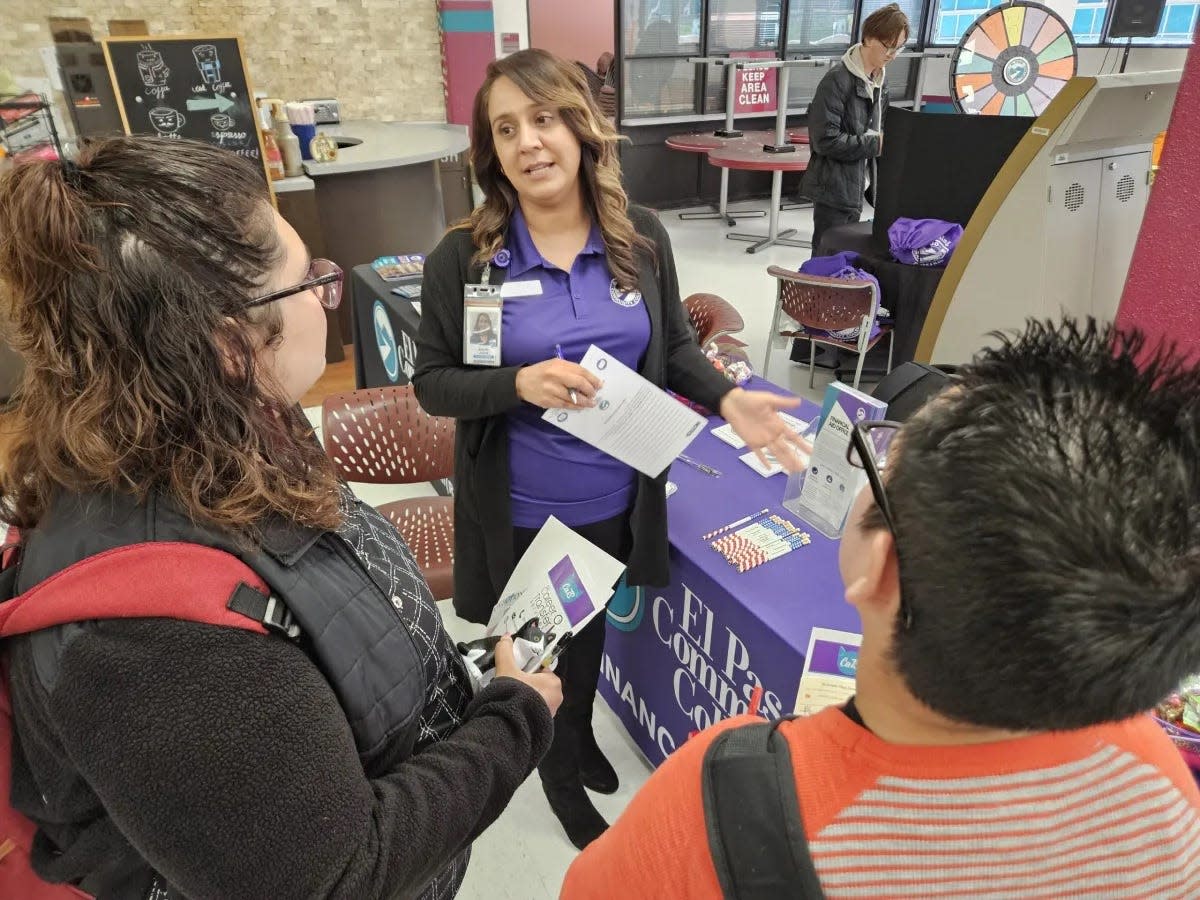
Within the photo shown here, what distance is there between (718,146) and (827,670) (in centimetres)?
688

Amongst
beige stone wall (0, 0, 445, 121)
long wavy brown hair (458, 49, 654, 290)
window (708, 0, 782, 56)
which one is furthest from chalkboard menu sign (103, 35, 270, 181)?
window (708, 0, 782, 56)

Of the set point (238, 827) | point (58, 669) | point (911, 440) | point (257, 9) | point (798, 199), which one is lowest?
point (798, 199)

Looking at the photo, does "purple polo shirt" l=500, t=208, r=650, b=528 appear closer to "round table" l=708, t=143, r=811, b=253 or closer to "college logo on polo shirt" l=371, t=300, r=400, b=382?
"college logo on polo shirt" l=371, t=300, r=400, b=382

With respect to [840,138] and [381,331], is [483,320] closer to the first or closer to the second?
[381,331]

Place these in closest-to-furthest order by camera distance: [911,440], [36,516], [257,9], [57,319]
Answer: [911,440], [57,319], [36,516], [257,9]

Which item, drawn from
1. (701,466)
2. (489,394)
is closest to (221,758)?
(489,394)

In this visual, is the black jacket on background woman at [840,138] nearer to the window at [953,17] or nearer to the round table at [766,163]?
the round table at [766,163]

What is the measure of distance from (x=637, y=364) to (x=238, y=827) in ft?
4.01

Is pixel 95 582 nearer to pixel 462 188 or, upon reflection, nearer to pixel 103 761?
pixel 103 761

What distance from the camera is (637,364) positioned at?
1.67 meters

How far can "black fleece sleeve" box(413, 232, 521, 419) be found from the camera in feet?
4.88

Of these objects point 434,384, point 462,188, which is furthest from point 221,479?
point 462,188

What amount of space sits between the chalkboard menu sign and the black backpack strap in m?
4.45

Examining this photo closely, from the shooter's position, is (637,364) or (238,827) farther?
(637,364)
